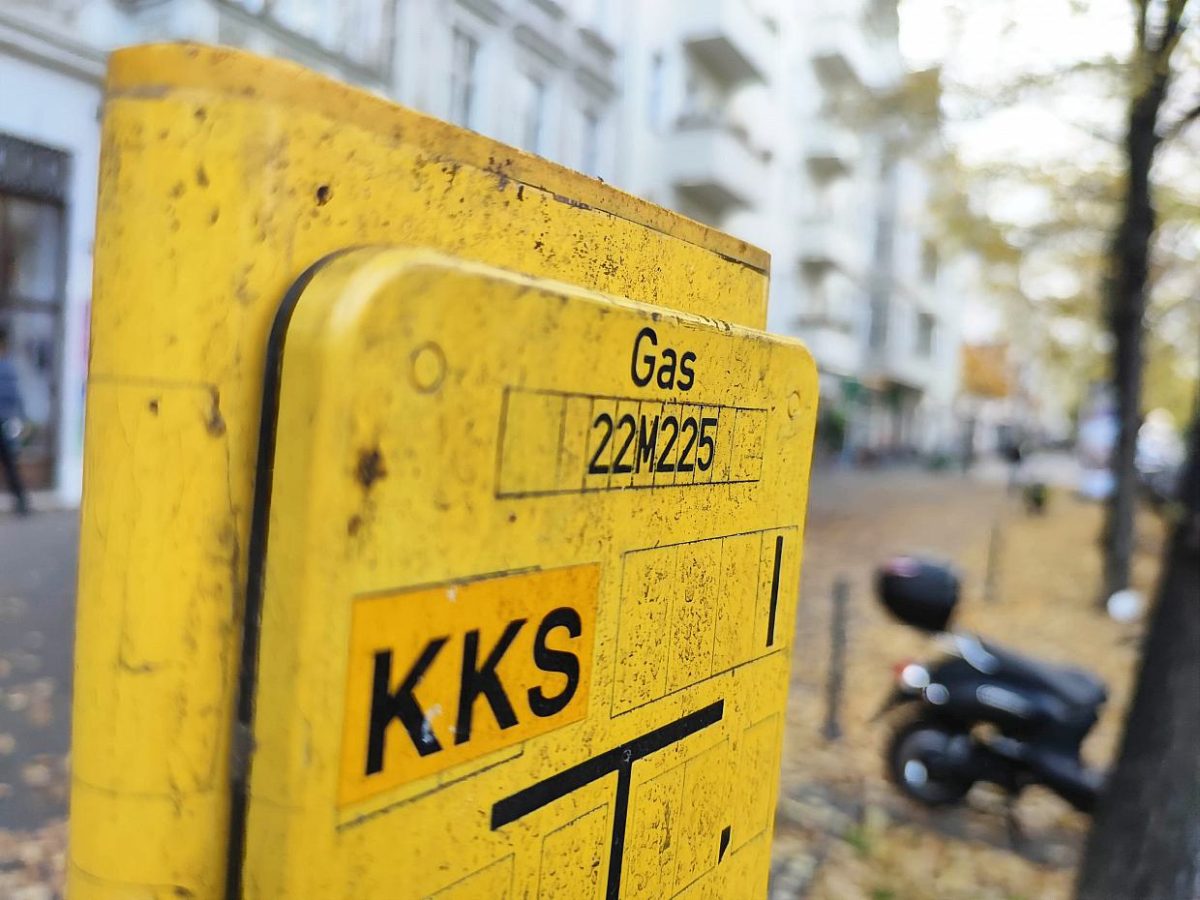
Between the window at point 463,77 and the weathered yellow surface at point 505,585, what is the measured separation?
259 inches

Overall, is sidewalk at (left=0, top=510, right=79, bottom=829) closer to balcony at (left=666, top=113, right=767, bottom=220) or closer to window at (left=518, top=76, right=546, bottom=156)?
window at (left=518, top=76, right=546, bottom=156)

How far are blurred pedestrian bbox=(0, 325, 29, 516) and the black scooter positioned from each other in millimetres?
6698

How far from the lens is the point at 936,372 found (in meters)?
35.7

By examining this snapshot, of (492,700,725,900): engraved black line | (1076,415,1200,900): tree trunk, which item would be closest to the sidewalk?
(492,700,725,900): engraved black line

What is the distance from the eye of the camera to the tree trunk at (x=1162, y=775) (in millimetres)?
2666

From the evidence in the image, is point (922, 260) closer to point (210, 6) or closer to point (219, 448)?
point (210, 6)

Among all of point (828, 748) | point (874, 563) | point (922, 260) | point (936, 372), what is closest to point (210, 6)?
point (828, 748)

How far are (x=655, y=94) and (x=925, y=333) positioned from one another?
22907mm

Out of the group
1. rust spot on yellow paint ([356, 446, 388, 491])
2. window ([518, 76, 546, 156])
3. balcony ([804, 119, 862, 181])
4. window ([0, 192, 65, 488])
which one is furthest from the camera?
balcony ([804, 119, 862, 181])

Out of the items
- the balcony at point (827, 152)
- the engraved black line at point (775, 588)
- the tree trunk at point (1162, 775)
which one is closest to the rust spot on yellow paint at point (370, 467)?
the engraved black line at point (775, 588)

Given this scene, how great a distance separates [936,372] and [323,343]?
37.5 metres

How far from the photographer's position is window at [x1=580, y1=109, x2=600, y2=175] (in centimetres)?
1037

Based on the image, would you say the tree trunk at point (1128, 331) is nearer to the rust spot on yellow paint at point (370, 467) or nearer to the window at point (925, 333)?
the rust spot on yellow paint at point (370, 467)

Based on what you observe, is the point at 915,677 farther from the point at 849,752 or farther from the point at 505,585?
the point at 505,585
